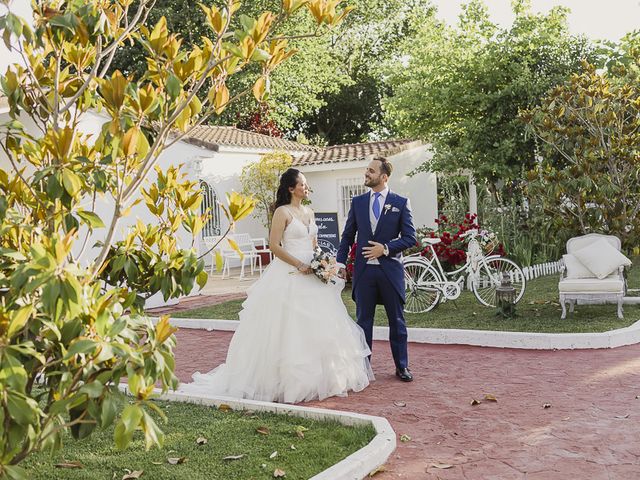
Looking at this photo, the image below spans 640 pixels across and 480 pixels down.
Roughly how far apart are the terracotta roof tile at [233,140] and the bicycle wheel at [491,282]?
10.6 metres

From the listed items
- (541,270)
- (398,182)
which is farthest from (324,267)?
(398,182)

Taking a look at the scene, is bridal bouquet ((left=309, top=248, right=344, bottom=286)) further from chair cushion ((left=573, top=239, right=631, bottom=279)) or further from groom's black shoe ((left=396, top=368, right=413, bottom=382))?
chair cushion ((left=573, top=239, right=631, bottom=279))

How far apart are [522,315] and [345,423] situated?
224 inches

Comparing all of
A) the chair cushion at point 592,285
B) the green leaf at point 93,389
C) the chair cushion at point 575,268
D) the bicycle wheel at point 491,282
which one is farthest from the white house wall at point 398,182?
the green leaf at point 93,389

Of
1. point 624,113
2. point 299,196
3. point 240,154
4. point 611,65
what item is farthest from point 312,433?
point 240,154

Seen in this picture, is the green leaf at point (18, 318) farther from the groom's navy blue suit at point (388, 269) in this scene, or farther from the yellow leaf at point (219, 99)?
the groom's navy blue suit at point (388, 269)

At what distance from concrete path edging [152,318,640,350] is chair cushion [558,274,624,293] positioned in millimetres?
603

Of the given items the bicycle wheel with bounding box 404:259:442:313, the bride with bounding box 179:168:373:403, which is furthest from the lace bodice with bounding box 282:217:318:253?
the bicycle wheel with bounding box 404:259:442:313

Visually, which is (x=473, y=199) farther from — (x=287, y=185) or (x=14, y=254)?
(x=14, y=254)

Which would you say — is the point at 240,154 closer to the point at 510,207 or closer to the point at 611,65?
the point at 510,207

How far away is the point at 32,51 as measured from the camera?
3.57 meters

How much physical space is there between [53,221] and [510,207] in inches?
605

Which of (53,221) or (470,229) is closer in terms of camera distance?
(53,221)

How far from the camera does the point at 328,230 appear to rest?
49.3ft
